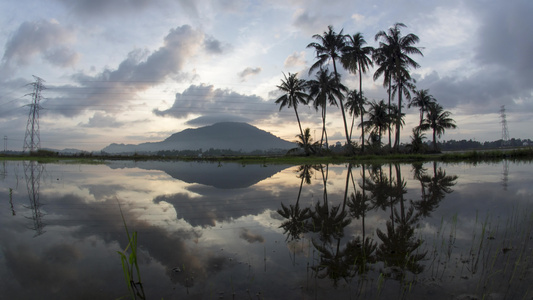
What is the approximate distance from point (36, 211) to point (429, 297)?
830 centimetres

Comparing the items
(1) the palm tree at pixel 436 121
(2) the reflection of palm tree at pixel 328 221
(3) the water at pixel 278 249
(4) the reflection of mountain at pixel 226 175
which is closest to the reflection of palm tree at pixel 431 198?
(3) the water at pixel 278 249

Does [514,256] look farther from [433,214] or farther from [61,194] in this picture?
[61,194]

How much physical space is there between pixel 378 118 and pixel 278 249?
39377mm

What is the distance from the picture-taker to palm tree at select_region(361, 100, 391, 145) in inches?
1547

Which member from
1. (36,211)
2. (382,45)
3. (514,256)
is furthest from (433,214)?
(382,45)

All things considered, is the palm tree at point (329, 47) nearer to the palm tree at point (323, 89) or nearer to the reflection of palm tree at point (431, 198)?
the palm tree at point (323, 89)

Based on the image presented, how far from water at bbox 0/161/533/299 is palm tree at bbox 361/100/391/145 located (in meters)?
33.4

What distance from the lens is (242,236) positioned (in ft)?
15.5

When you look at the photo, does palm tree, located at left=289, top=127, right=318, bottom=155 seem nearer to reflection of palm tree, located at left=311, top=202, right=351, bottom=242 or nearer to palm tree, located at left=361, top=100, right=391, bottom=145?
palm tree, located at left=361, top=100, right=391, bottom=145

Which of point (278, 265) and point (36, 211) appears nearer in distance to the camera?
point (278, 265)

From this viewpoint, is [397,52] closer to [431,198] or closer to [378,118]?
[378,118]

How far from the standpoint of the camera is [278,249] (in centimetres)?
405

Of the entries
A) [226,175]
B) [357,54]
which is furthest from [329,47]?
[226,175]

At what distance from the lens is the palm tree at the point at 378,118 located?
3928 centimetres
